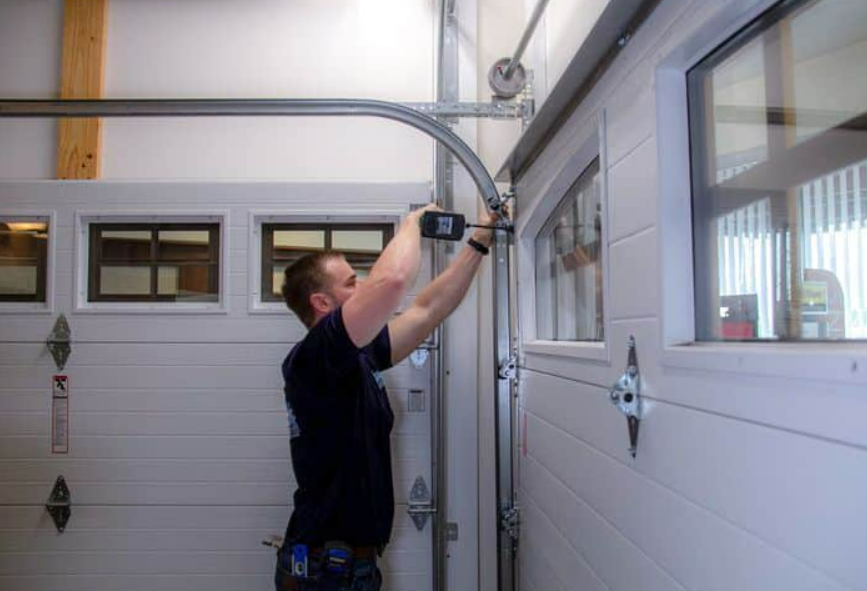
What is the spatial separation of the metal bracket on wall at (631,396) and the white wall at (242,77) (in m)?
1.55

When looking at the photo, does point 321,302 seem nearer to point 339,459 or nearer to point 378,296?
point 378,296

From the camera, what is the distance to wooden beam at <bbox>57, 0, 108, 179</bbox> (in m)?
2.35

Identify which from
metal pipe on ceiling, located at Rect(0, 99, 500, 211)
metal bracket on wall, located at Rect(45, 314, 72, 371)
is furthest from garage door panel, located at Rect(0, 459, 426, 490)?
metal pipe on ceiling, located at Rect(0, 99, 500, 211)

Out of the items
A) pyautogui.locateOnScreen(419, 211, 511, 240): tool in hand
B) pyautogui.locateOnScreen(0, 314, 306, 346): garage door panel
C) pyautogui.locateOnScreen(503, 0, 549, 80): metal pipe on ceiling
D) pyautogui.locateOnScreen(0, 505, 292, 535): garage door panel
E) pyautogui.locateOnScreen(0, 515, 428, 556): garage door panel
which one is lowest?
pyautogui.locateOnScreen(0, 515, 428, 556): garage door panel

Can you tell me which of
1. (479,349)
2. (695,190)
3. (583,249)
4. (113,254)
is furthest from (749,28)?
(113,254)

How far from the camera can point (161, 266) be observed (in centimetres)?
228

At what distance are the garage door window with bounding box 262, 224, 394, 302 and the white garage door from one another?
7 centimetres

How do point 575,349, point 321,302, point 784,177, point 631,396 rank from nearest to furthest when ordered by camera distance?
point 784,177
point 631,396
point 575,349
point 321,302

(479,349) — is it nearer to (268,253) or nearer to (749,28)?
(268,253)

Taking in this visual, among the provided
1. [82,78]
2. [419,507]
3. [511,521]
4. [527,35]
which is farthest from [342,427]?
[82,78]

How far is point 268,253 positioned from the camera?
2.27 metres

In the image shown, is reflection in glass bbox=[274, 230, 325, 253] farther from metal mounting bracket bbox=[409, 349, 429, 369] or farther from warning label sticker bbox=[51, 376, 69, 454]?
warning label sticker bbox=[51, 376, 69, 454]

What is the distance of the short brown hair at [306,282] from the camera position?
189 centimetres

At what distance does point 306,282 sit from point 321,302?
9cm
